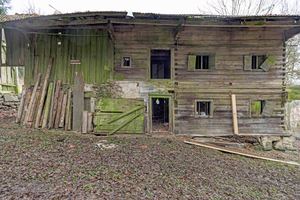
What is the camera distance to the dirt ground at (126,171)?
12.5ft

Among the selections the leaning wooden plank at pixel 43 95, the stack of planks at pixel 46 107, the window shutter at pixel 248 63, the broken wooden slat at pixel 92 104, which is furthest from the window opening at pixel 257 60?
the leaning wooden plank at pixel 43 95

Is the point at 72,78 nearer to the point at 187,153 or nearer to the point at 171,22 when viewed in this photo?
the point at 171,22

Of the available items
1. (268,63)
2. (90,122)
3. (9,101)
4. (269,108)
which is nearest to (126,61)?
(90,122)

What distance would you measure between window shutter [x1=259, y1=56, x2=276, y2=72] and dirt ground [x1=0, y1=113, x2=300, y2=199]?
5.43 meters

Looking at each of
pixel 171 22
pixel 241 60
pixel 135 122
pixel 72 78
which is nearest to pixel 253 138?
pixel 241 60

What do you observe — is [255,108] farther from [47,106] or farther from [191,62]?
[47,106]

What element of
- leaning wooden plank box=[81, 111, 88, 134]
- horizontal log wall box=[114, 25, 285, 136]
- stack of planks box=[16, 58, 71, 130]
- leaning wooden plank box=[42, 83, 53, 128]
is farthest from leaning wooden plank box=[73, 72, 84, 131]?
horizontal log wall box=[114, 25, 285, 136]

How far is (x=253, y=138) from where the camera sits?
9.29 metres

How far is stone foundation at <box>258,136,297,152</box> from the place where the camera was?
29.9 ft

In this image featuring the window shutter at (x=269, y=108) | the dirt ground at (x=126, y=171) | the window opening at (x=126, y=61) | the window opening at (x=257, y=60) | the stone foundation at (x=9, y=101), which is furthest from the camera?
the stone foundation at (x=9, y=101)

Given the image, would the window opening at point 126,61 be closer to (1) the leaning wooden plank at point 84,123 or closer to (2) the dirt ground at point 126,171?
(1) the leaning wooden plank at point 84,123

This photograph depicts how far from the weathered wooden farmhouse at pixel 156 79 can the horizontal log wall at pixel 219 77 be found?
57mm

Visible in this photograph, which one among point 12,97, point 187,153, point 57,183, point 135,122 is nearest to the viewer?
point 57,183

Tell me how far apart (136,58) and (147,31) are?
1.76 m
